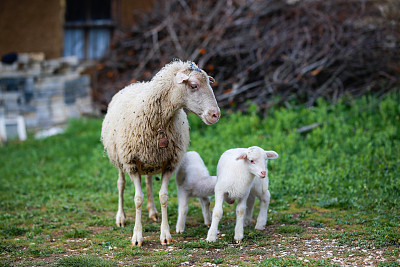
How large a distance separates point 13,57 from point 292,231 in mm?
9530

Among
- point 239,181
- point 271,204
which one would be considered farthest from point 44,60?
point 239,181

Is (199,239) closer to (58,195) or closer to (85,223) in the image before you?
(85,223)

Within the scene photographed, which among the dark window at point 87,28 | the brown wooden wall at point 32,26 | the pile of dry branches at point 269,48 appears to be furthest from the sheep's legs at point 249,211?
the dark window at point 87,28

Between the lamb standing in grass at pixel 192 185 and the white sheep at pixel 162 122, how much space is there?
0.27m

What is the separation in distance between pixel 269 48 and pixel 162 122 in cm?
631

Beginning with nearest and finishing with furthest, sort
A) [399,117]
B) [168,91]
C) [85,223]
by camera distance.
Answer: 1. [168,91]
2. [85,223]
3. [399,117]

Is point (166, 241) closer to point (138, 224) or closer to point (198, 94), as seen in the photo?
point (138, 224)

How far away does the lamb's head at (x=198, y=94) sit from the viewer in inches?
202

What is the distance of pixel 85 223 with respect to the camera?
21.0 ft

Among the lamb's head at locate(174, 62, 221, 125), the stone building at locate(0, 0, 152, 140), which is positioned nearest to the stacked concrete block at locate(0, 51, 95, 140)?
the stone building at locate(0, 0, 152, 140)

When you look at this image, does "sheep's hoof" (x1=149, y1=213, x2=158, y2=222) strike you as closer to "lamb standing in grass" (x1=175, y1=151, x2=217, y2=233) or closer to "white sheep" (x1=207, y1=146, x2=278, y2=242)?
"lamb standing in grass" (x1=175, y1=151, x2=217, y2=233)

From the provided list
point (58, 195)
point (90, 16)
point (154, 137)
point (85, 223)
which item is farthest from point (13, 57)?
point (154, 137)

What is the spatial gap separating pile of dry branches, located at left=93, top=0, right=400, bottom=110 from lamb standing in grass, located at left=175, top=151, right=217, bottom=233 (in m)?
4.44

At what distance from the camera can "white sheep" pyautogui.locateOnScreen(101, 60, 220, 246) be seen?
5215mm
